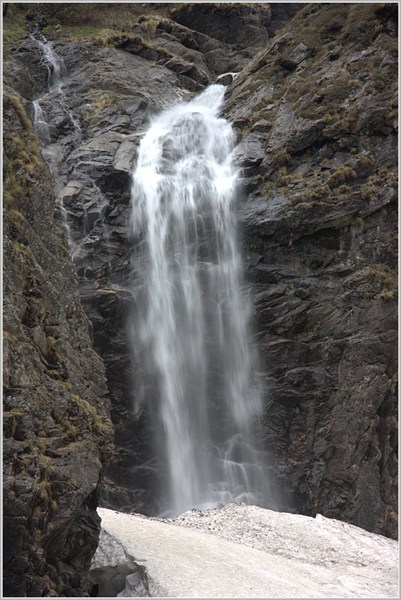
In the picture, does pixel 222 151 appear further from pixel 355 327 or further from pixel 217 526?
pixel 217 526

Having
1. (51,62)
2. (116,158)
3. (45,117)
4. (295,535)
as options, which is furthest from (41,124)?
(295,535)

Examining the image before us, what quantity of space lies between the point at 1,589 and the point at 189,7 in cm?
3752

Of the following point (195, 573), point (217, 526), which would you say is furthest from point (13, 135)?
point (217, 526)

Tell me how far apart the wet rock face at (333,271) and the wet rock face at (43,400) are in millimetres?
10866

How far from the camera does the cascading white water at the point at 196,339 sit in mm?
20266

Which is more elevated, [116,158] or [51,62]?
[51,62]

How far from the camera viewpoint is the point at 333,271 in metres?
21.0

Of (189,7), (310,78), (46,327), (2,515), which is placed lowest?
(2,515)

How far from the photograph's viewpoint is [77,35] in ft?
115

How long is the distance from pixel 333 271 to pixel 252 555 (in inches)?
436

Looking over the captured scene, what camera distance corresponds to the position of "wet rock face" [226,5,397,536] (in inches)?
762

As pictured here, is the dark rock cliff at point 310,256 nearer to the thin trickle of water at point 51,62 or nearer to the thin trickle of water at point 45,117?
the thin trickle of water at point 45,117

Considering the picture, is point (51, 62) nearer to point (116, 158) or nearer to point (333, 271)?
point (116, 158)

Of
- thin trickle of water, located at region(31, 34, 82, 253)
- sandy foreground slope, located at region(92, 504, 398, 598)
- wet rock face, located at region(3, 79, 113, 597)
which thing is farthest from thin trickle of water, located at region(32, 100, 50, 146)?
sandy foreground slope, located at region(92, 504, 398, 598)
